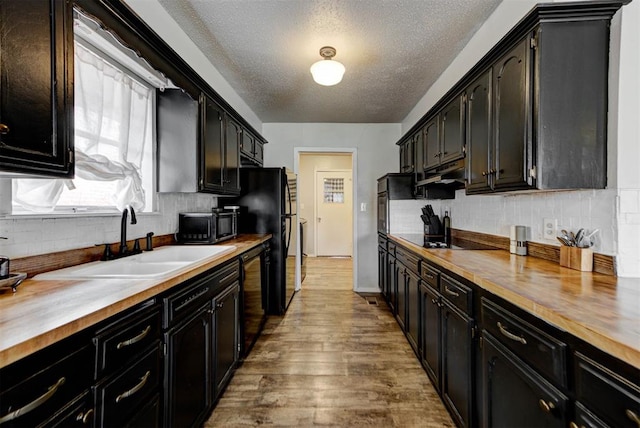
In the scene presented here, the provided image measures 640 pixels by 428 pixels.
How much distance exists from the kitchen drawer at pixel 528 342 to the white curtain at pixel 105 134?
2.03 m

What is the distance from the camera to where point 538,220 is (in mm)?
1843

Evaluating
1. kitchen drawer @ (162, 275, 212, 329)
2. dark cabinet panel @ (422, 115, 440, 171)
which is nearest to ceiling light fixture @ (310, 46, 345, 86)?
dark cabinet panel @ (422, 115, 440, 171)

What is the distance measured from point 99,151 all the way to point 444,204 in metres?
3.31

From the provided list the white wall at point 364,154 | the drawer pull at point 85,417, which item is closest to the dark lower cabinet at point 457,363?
the drawer pull at point 85,417

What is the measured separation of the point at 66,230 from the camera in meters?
1.48

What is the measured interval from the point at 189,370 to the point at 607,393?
5.18 ft

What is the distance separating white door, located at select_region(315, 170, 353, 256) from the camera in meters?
7.30

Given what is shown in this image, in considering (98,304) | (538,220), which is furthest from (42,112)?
(538,220)

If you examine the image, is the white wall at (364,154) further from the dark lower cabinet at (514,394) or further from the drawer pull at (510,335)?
the drawer pull at (510,335)

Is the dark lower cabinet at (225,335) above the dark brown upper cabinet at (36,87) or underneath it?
underneath

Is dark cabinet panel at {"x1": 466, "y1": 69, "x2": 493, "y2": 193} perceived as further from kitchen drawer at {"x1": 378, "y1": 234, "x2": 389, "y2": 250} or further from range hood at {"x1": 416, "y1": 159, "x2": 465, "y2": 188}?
kitchen drawer at {"x1": 378, "y1": 234, "x2": 389, "y2": 250}

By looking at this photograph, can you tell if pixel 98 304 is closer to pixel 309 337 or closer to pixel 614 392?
pixel 614 392

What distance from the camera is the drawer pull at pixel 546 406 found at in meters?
0.92

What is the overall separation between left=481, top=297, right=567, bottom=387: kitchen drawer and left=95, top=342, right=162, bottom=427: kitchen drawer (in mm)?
1404
